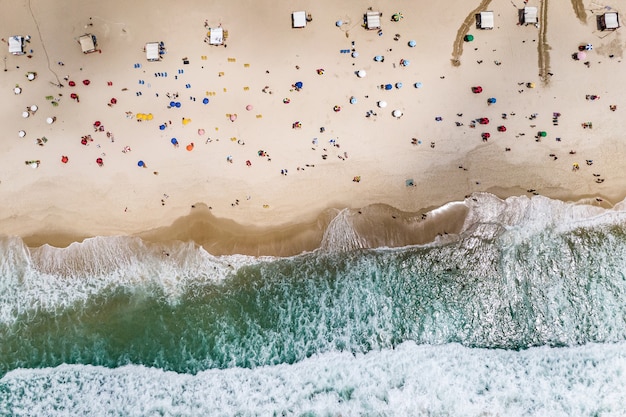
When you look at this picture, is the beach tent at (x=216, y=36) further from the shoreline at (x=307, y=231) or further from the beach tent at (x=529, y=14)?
the beach tent at (x=529, y=14)

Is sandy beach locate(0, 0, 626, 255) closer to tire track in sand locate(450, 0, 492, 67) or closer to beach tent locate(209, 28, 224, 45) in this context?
tire track in sand locate(450, 0, 492, 67)

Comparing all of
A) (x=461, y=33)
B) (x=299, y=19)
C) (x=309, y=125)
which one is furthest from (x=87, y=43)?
(x=461, y=33)

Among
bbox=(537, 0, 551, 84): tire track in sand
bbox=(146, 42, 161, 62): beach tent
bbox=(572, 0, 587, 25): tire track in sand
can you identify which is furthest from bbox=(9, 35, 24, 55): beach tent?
bbox=(572, 0, 587, 25): tire track in sand

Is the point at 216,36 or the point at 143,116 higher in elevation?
the point at 216,36

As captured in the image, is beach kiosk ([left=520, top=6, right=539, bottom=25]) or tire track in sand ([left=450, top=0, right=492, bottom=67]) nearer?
beach kiosk ([left=520, top=6, right=539, bottom=25])

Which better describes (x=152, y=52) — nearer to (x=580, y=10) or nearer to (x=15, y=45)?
(x=15, y=45)

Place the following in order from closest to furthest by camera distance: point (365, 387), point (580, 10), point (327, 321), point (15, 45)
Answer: point (365, 387) < point (327, 321) < point (580, 10) < point (15, 45)

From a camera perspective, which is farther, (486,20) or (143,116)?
(143,116)
